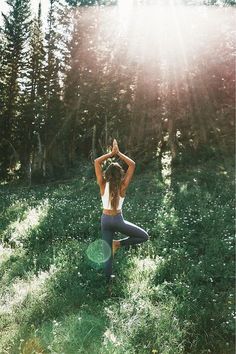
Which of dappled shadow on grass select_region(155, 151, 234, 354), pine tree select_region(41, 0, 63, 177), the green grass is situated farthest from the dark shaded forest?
the green grass

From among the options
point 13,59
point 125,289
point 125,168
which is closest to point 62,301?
point 125,289

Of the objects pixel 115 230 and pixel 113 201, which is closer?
pixel 113 201

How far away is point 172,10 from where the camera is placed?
29.7 meters

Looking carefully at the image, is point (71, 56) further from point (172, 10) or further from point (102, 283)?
point (102, 283)

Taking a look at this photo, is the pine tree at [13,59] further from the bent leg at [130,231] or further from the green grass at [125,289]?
the bent leg at [130,231]

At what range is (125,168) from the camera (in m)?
32.8

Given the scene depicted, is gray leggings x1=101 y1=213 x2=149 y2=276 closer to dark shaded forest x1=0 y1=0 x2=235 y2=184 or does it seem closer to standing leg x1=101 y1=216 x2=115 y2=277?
standing leg x1=101 y1=216 x2=115 y2=277

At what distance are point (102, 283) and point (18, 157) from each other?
41.6m

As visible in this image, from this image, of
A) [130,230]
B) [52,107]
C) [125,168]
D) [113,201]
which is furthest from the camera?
[52,107]

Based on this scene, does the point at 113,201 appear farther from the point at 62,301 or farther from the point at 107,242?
the point at 62,301

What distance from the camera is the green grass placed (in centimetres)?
625

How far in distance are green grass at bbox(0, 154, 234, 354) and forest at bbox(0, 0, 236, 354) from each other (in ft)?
0.12

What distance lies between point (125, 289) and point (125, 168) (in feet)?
81.8

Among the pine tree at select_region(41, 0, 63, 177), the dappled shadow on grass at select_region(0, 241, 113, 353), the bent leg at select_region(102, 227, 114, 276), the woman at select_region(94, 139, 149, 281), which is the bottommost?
the dappled shadow on grass at select_region(0, 241, 113, 353)
